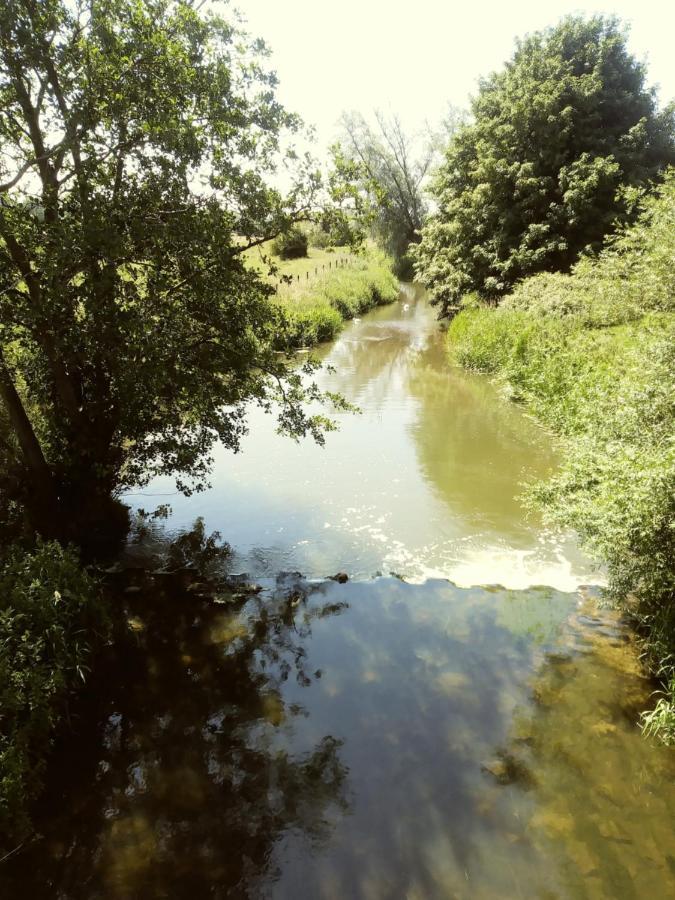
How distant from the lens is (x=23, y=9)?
561cm

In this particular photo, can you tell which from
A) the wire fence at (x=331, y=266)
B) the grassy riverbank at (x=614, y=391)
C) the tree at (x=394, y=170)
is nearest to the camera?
the grassy riverbank at (x=614, y=391)

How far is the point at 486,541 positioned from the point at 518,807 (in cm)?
481

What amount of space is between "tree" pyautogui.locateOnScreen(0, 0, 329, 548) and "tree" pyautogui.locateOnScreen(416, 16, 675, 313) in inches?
689

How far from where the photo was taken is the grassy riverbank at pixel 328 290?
2444 centimetres

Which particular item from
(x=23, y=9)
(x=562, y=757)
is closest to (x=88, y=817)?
(x=562, y=757)

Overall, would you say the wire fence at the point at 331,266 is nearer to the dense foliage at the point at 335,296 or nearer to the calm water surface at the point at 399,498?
the dense foliage at the point at 335,296

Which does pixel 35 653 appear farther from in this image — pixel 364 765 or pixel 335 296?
pixel 335 296

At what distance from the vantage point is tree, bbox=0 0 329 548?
6.08 metres

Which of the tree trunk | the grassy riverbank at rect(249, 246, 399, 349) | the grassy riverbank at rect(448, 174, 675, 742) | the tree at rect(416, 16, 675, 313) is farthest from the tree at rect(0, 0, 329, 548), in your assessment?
the tree at rect(416, 16, 675, 313)

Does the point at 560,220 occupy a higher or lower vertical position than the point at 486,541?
higher

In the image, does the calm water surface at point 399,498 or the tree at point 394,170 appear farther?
the tree at point 394,170

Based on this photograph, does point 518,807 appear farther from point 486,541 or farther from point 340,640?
point 486,541

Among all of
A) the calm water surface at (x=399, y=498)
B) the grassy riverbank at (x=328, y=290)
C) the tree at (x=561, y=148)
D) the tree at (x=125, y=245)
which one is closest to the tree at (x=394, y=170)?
the grassy riverbank at (x=328, y=290)

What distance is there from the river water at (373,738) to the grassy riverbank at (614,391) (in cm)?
108
